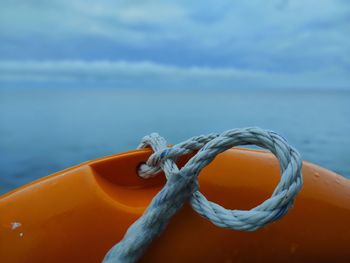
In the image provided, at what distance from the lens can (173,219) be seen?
1.06 meters

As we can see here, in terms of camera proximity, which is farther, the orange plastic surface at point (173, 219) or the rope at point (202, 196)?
the orange plastic surface at point (173, 219)

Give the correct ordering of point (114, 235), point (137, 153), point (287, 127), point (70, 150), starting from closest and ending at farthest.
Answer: point (114, 235)
point (137, 153)
point (70, 150)
point (287, 127)

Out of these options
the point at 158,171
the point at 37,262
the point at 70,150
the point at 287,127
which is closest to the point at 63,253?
the point at 37,262

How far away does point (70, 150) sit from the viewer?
23.5 ft

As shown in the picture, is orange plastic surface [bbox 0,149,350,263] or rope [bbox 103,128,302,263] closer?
rope [bbox 103,128,302,263]

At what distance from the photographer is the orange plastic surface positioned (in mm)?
1062

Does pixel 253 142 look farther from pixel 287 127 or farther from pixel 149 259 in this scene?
pixel 287 127

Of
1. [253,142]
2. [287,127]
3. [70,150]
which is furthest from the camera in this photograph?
[287,127]

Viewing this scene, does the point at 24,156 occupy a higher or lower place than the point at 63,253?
lower

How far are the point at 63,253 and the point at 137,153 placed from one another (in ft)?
1.16

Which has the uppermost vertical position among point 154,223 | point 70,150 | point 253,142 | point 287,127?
point 253,142

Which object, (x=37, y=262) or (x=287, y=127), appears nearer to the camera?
(x=37, y=262)

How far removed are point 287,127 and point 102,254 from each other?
9.89m

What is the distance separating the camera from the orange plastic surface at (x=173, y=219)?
1062 mm
